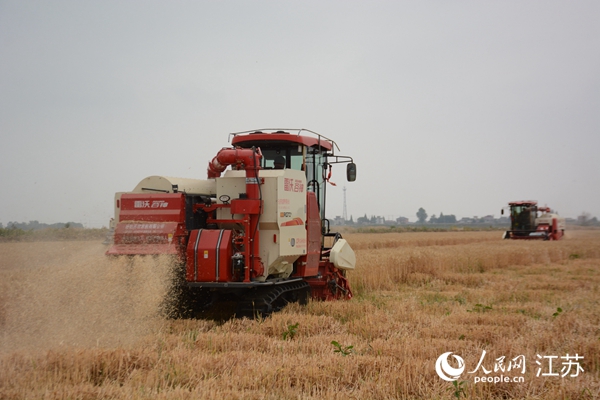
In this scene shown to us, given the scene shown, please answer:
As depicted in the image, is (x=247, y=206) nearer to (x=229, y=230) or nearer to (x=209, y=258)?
(x=229, y=230)

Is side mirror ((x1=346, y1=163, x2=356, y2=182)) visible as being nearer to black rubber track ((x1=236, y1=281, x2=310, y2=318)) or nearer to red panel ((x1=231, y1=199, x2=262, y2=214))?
black rubber track ((x1=236, y1=281, x2=310, y2=318))

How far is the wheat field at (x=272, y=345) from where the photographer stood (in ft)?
16.5

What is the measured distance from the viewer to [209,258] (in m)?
8.12

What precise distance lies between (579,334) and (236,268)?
4574 mm

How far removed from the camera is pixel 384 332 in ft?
24.5

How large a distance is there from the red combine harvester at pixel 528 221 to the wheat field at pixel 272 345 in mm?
28350

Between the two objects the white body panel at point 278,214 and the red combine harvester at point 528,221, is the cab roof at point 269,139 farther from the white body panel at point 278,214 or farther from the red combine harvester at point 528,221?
the red combine harvester at point 528,221

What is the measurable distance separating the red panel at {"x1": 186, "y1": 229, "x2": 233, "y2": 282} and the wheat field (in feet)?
1.55

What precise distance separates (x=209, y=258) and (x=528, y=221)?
34.2 metres

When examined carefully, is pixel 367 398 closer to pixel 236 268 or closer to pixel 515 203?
pixel 236 268

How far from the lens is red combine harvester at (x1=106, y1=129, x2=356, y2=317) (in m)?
8.16

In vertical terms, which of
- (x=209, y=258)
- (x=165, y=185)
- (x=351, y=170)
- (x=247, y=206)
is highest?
(x=351, y=170)

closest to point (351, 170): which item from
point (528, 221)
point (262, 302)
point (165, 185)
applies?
point (262, 302)

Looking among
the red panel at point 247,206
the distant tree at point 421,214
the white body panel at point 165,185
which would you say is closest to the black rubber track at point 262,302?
the red panel at point 247,206
